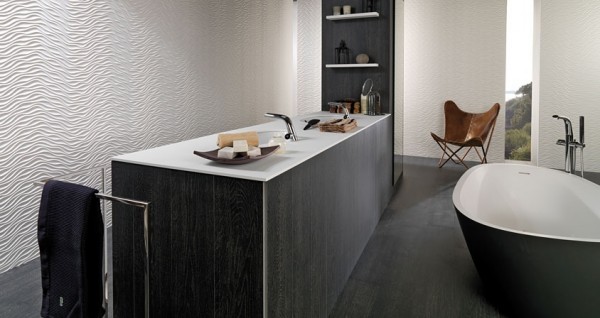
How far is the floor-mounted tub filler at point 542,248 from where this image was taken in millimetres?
1786

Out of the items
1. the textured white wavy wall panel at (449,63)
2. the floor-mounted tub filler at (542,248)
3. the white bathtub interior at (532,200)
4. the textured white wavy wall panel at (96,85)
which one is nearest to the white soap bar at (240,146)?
the floor-mounted tub filler at (542,248)

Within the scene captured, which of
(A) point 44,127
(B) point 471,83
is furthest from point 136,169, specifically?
(B) point 471,83

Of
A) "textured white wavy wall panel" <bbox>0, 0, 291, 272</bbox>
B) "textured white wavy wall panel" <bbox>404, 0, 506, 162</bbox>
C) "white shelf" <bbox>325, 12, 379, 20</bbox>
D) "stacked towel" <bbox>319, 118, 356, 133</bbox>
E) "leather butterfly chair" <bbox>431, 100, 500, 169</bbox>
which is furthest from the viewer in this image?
"textured white wavy wall panel" <bbox>404, 0, 506, 162</bbox>

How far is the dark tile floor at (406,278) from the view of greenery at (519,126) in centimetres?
311

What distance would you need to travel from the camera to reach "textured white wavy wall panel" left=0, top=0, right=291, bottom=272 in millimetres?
2578

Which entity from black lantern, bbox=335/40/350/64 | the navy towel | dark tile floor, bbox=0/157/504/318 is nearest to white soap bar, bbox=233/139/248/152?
the navy towel

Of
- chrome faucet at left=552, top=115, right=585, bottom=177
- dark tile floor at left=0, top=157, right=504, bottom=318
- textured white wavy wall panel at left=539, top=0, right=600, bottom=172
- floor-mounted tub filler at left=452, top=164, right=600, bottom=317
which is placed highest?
textured white wavy wall panel at left=539, top=0, right=600, bottom=172

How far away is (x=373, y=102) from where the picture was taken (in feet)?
13.6

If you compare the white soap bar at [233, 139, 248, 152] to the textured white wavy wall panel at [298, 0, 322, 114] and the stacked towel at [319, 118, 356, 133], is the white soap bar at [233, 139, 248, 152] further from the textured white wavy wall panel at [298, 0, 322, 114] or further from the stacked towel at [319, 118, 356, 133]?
A: the textured white wavy wall panel at [298, 0, 322, 114]

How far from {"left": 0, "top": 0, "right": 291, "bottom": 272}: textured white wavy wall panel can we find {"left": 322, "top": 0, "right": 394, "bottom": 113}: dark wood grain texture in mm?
1322

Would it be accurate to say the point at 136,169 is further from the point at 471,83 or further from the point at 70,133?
the point at 471,83

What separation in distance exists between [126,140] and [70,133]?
54 cm

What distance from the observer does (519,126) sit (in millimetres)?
6195

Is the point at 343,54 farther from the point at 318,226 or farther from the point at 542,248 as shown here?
the point at 542,248
